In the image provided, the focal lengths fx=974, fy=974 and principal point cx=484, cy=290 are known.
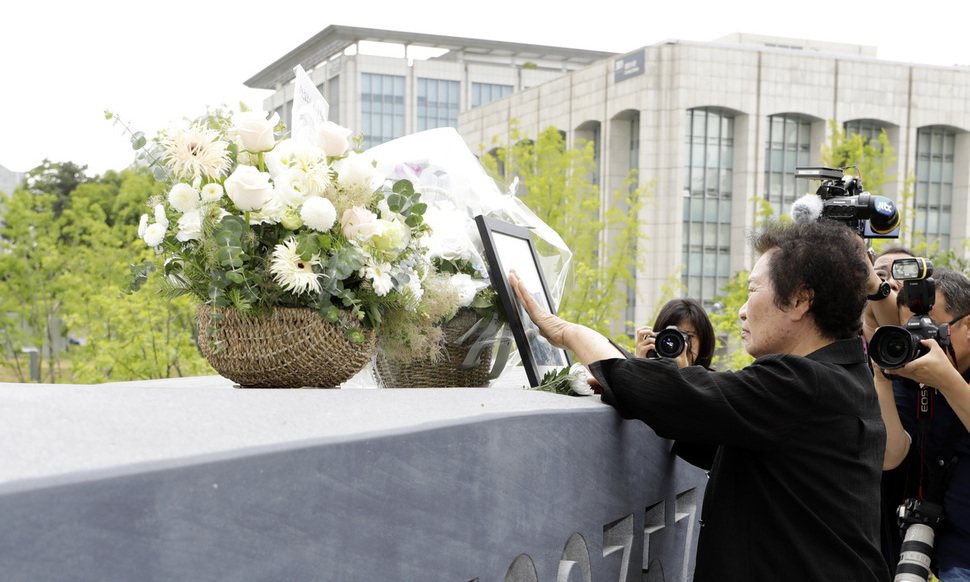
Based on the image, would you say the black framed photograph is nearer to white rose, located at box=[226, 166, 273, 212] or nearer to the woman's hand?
the woman's hand

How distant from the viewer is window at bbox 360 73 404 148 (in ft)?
214

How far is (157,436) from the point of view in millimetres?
1296

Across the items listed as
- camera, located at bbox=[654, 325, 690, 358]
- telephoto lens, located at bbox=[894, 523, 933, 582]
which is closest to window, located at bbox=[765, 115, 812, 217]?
telephoto lens, located at bbox=[894, 523, 933, 582]

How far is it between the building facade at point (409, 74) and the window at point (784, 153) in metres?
23.3

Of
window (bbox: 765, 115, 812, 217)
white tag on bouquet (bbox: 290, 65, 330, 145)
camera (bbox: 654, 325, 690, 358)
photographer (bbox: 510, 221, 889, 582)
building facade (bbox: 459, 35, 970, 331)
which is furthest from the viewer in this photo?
window (bbox: 765, 115, 812, 217)

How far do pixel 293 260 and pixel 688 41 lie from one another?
140 ft

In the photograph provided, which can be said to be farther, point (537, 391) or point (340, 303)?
point (537, 391)

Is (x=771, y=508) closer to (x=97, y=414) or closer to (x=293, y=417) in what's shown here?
(x=293, y=417)

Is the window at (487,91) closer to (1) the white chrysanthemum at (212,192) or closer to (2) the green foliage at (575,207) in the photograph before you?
(2) the green foliage at (575,207)

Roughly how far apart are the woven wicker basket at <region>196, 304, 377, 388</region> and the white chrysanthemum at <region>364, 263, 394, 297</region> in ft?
0.44

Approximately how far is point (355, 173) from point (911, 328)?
1.96 meters

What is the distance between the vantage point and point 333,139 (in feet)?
7.86

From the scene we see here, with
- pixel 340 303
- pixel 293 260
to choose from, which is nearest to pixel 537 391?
pixel 340 303

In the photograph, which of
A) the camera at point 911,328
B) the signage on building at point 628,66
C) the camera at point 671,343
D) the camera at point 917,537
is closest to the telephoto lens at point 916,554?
the camera at point 917,537
